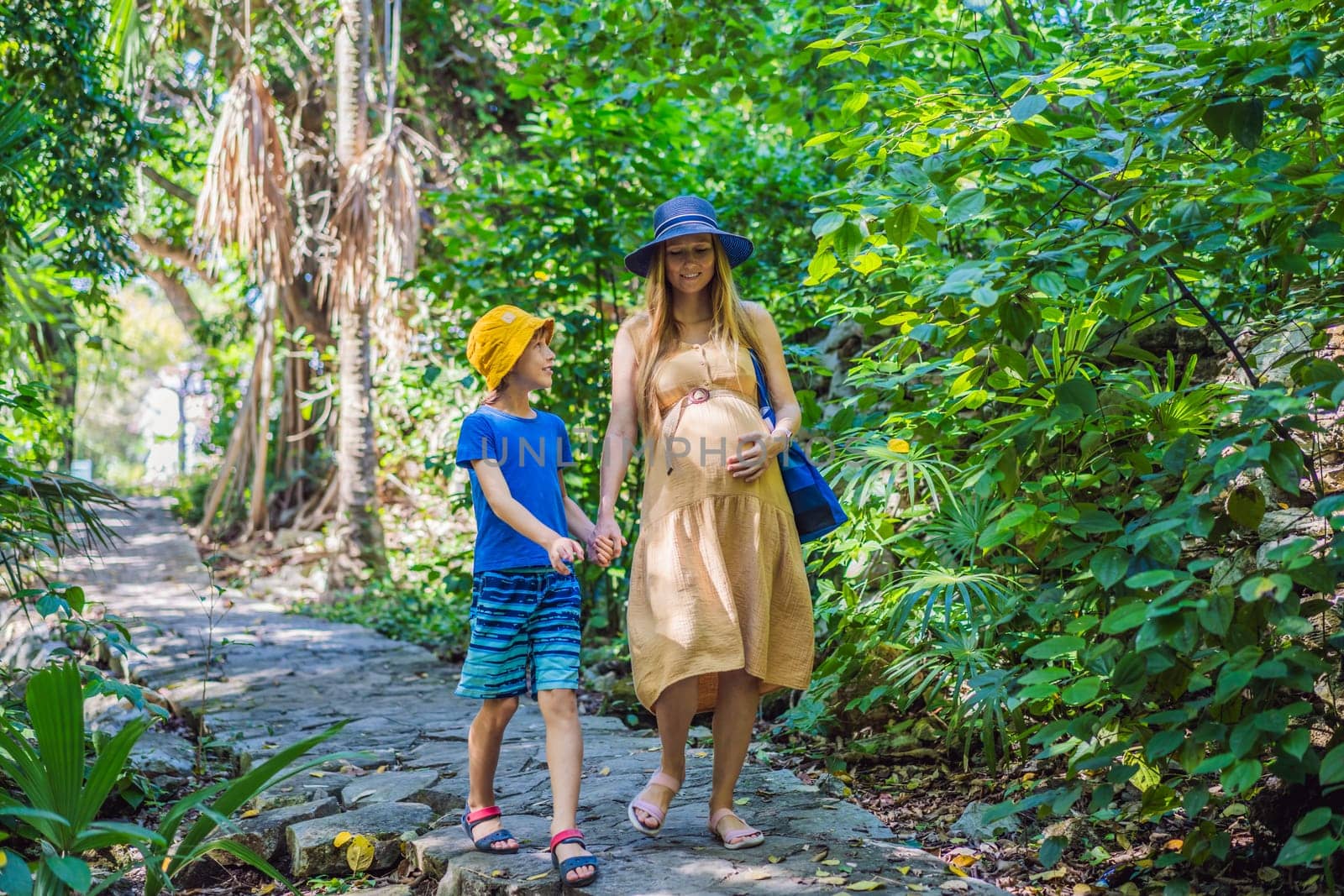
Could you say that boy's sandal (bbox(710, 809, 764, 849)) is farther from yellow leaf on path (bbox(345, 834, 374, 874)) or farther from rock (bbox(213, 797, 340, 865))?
rock (bbox(213, 797, 340, 865))

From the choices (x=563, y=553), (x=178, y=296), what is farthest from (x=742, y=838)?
(x=178, y=296)

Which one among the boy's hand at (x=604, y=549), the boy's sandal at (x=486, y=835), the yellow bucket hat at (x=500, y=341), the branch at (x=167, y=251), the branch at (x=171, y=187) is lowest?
the boy's sandal at (x=486, y=835)

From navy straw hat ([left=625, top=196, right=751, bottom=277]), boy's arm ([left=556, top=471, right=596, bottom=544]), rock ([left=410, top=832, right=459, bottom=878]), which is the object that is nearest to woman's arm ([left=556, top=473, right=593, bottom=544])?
boy's arm ([left=556, top=471, right=596, bottom=544])

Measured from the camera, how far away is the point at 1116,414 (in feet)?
9.30

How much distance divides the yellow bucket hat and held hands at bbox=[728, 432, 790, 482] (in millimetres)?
653

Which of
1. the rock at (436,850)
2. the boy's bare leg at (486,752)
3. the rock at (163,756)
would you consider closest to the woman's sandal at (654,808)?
the boy's bare leg at (486,752)

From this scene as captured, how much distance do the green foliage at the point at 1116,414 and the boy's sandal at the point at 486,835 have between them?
4.37 ft

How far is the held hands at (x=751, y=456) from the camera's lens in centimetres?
272

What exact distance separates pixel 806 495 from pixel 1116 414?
861mm

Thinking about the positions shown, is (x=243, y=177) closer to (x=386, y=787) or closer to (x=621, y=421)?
(x=386, y=787)

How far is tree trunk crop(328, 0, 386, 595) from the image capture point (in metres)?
8.63

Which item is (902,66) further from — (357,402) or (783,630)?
(357,402)

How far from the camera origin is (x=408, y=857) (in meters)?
3.06

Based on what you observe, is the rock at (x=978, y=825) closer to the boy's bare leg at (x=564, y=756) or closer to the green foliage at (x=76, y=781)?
the boy's bare leg at (x=564, y=756)
